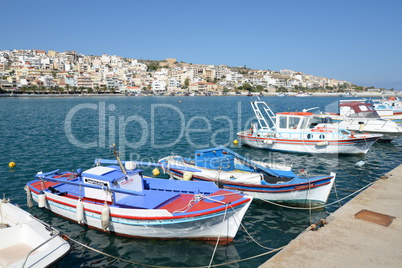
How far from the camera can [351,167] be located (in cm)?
Result: 2070

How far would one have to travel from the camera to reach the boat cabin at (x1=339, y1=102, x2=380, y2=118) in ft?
104

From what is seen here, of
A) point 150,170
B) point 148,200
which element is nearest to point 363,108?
point 150,170

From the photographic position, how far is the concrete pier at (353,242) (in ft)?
23.2

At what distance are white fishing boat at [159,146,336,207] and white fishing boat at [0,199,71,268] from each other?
22.7 feet

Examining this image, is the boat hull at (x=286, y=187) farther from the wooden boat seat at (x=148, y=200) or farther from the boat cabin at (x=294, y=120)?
the boat cabin at (x=294, y=120)

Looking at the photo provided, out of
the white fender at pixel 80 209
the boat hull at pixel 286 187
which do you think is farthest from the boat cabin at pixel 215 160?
the white fender at pixel 80 209

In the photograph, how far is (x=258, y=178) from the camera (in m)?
13.9

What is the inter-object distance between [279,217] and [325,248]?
5.27m

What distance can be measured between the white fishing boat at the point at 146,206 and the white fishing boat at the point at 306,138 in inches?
563

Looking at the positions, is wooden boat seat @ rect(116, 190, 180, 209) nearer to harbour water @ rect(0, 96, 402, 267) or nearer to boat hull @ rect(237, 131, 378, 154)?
harbour water @ rect(0, 96, 402, 267)

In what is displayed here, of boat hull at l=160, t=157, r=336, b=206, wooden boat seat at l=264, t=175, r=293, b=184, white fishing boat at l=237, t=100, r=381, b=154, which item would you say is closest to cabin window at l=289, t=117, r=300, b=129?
white fishing boat at l=237, t=100, r=381, b=154

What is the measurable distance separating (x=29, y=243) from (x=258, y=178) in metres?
Result: 9.84

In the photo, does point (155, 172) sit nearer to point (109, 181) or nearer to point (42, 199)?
point (42, 199)

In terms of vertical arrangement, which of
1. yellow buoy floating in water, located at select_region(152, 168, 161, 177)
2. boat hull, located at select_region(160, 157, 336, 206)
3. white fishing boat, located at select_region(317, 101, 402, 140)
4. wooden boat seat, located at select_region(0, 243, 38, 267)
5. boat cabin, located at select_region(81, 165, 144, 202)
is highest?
white fishing boat, located at select_region(317, 101, 402, 140)
